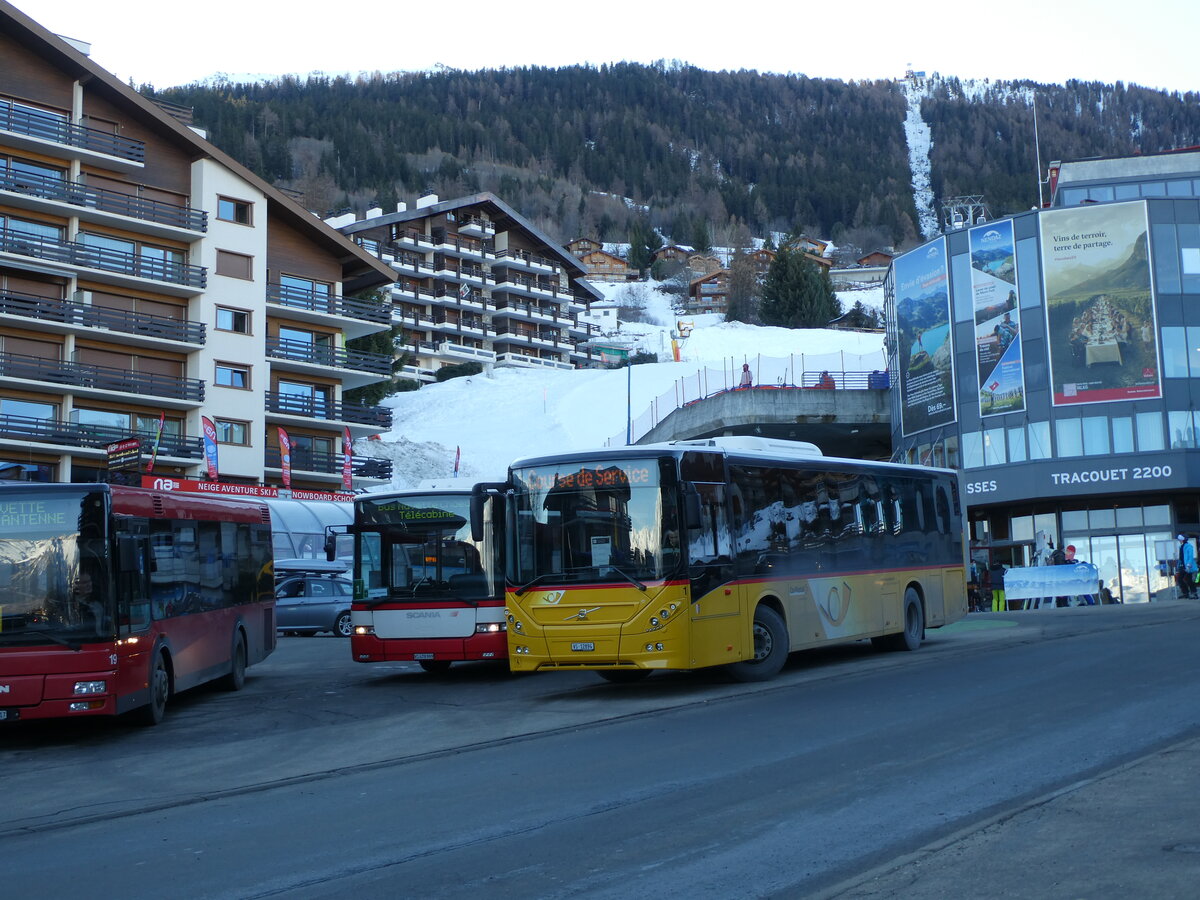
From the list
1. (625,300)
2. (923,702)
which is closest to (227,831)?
(923,702)

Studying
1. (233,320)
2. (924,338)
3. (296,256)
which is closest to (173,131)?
(296,256)

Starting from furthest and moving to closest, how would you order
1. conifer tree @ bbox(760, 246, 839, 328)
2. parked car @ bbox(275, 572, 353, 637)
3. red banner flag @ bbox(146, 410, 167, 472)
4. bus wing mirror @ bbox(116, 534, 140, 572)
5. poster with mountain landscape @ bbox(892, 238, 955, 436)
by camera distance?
conifer tree @ bbox(760, 246, 839, 328)
poster with mountain landscape @ bbox(892, 238, 955, 436)
red banner flag @ bbox(146, 410, 167, 472)
parked car @ bbox(275, 572, 353, 637)
bus wing mirror @ bbox(116, 534, 140, 572)

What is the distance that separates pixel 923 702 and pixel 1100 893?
790 centimetres

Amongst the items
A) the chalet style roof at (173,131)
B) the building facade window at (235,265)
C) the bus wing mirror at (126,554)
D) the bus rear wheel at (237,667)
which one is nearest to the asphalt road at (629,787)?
the bus rear wheel at (237,667)

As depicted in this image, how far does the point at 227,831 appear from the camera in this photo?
8852mm

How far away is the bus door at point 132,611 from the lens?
13664mm

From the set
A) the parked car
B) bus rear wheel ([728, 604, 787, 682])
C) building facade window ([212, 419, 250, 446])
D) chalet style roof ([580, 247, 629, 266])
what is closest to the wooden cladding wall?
building facade window ([212, 419, 250, 446])

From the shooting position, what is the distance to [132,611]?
14031mm

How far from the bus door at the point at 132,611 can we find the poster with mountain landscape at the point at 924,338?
44510 millimetres

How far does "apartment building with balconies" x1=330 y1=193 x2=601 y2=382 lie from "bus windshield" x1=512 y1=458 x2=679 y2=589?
8708cm

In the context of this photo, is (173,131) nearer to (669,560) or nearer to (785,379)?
(785,379)

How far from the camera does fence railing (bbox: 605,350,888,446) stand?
64.1 m

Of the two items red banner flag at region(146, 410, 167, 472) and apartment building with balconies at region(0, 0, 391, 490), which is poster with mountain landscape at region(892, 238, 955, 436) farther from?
red banner flag at region(146, 410, 167, 472)

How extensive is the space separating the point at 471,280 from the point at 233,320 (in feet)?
186
